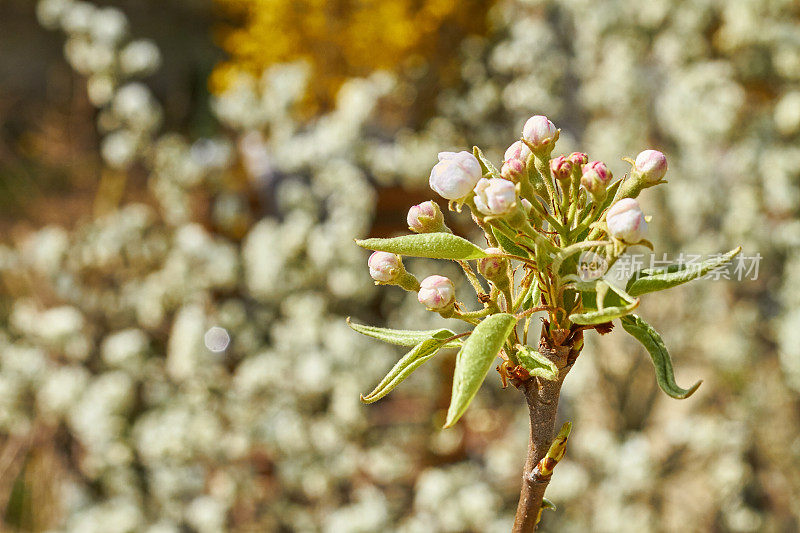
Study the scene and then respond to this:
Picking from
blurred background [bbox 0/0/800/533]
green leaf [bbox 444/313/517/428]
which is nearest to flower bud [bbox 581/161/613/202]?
green leaf [bbox 444/313/517/428]

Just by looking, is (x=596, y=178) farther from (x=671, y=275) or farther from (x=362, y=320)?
(x=362, y=320)

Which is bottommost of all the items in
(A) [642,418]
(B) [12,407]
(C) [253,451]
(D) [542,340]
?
(A) [642,418]

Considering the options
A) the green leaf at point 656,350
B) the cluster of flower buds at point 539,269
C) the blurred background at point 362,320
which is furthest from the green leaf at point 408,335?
the blurred background at point 362,320

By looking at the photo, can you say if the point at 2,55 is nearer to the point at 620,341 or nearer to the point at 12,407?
the point at 12,407

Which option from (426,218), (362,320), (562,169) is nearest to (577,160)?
(562,169)

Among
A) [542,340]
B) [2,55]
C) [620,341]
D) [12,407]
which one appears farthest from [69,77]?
[542,340]

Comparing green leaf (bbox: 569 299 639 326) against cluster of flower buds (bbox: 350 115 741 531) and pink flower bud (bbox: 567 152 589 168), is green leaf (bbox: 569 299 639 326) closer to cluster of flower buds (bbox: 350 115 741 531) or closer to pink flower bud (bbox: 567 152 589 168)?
cluster of flower buds (bbox: 350 115 741 531)
